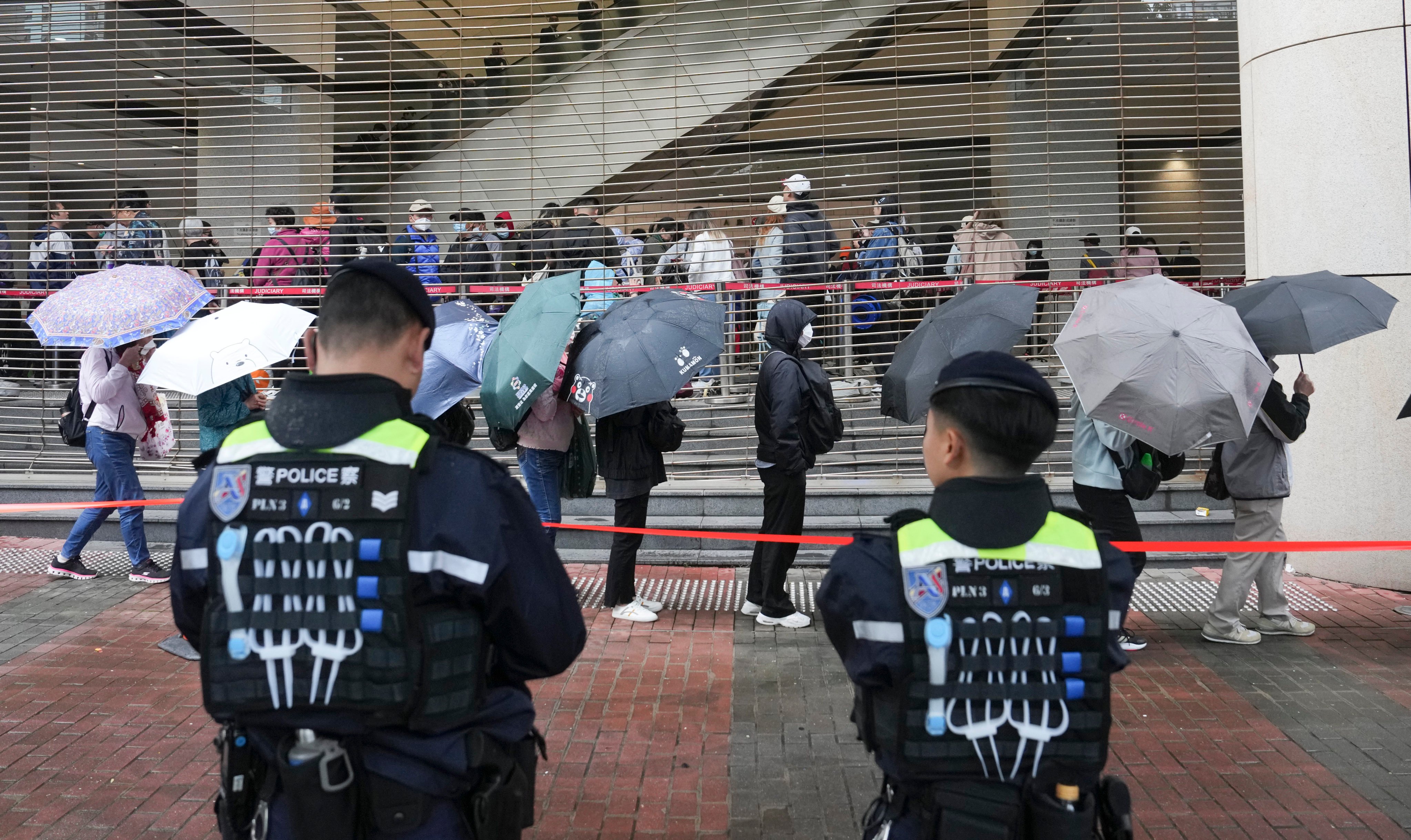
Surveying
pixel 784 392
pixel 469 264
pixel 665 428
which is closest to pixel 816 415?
pixel 784 392

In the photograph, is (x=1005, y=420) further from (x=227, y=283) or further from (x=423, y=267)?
(x=227, y=283)

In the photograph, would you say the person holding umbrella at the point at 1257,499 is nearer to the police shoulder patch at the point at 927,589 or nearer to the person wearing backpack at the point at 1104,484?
the person wearing backpack at the point at 1104,484

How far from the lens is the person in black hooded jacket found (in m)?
6.82

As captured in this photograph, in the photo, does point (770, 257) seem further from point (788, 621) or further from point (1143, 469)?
point (1143, 469)

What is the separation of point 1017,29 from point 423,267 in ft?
19.4

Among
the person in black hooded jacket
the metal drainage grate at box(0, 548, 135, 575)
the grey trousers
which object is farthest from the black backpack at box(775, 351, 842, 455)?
the metal drainage grate at box(0, 548, 135, 575)

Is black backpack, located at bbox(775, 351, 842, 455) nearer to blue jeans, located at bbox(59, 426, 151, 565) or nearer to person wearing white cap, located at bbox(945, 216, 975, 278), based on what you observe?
person wearing white cap, located at bbox(945, 216, 975, 278)

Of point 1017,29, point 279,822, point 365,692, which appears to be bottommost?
point 279,822

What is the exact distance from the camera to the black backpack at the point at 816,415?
686cm

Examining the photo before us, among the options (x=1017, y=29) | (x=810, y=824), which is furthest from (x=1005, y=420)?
(x=1017, y=29)

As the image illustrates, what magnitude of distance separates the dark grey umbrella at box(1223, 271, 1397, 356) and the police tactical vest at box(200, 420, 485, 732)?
4.86 metres

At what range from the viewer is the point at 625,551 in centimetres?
717

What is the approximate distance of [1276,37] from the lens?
8.30m

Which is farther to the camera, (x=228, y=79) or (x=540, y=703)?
(x=228, y=79)
